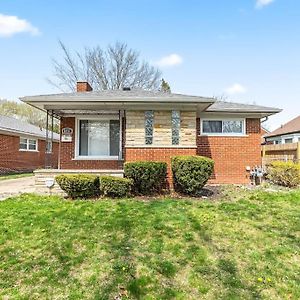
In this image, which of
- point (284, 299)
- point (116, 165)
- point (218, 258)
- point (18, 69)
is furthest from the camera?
point (18, 69)

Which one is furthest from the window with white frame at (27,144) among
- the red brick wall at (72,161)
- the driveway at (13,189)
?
the red brick wall at (72,161)

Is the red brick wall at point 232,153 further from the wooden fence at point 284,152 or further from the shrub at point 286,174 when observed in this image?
the wooden fence at point 284,152

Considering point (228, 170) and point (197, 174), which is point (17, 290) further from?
point (228, 170)

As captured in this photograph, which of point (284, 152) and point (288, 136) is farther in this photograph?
point (288, 136)

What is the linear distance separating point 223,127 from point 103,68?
79.4 feet

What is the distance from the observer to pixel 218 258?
477cm

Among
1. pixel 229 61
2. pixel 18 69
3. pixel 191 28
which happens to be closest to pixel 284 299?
pixel 191 28

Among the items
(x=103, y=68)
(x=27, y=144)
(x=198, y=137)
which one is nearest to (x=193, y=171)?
(x=198, y=137)

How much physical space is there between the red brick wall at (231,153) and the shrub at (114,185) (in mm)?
5059

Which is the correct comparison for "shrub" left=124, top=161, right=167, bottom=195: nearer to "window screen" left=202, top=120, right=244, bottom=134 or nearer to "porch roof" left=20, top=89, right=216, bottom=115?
"porch roof" left=20, top=89, right=216, bottom=115

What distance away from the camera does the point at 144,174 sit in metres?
8.88

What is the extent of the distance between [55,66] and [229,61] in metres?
22.7

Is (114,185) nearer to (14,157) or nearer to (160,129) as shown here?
(160,129)

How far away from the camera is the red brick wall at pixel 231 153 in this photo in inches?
495
